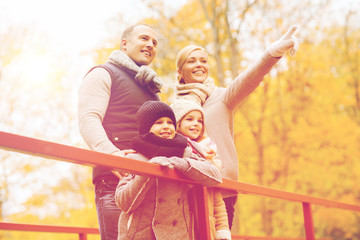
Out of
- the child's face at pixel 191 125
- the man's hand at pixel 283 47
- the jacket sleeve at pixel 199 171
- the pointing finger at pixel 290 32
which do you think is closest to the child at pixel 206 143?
the child's face at pixel 191 125

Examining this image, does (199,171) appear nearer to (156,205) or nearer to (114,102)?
(156,205)

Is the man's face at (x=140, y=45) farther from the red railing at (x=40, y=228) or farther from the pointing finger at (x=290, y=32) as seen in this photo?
the red railing at (x=40, y=228)

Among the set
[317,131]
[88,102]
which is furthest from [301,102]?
[88,102]

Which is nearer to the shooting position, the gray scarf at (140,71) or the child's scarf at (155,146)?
the child's scarf at (155,146)

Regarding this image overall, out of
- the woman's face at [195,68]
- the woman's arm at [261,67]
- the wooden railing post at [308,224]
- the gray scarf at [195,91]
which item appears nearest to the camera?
the woman's arm at [261,67]

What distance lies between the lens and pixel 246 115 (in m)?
12.0

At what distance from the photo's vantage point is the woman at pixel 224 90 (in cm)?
288

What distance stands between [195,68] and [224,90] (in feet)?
0.87

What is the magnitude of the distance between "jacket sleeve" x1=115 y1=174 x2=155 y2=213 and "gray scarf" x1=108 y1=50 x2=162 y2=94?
2.84ft

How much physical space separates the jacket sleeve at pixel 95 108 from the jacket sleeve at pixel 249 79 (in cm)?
87

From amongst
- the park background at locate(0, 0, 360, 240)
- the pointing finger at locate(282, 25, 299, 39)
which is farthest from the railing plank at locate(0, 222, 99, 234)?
the park background at locate(0, 0, 360, 240)

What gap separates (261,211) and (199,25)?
5808mm

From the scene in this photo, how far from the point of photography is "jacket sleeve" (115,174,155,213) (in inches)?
78.6

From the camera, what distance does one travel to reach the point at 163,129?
2205 millimetres
